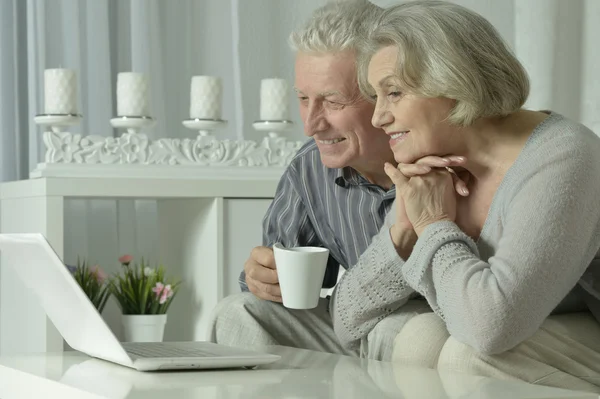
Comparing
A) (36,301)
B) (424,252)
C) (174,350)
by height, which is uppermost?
(424,252)

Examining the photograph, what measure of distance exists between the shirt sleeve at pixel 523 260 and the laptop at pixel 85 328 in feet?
0.89

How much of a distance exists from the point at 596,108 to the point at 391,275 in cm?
163

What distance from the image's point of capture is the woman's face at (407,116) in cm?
148

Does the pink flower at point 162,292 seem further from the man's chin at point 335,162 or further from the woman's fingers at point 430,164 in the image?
the woman's fingers at point 430,164

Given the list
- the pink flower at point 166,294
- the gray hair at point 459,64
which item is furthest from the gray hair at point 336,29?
the pink flower at point 166,294

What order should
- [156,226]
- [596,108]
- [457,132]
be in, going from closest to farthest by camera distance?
1. [457,132]
2. [596,108]
3. [156,226]

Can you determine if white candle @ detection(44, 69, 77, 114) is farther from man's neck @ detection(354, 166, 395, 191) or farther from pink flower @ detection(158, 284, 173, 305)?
man's neck @ detection(354, 166, 395, 191)

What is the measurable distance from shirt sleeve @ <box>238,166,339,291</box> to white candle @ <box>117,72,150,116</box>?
75 centimetres

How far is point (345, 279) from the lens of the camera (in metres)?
1.63

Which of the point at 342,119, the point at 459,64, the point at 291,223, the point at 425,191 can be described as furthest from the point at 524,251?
the point at 291,223

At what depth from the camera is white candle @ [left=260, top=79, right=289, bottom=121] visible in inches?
108

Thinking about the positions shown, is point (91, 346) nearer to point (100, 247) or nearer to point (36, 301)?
point (36, 301)

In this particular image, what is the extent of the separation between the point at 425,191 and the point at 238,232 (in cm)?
117

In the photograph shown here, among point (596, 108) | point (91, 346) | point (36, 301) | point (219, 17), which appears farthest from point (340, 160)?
point (219, 17)
